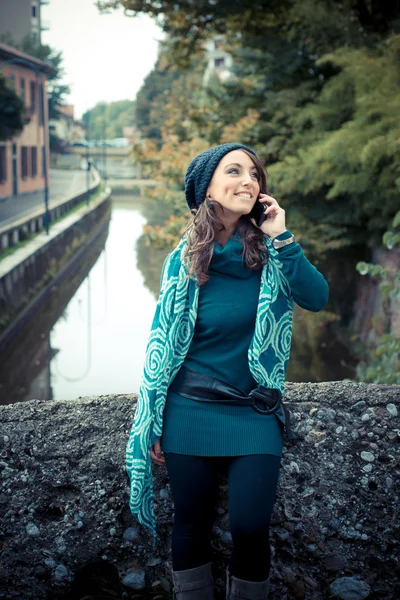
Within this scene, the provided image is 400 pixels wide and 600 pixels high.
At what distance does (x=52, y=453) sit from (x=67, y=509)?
190 millimetres

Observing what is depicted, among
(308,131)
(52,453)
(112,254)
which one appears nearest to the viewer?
(52,453)

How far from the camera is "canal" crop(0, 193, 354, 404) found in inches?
579

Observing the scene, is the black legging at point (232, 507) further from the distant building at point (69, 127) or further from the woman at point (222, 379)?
the distant building at point (69, 127)

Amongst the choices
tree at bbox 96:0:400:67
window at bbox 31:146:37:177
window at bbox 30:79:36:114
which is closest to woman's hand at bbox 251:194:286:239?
tree at bbox 96:0:400:67

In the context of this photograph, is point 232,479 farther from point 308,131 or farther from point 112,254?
point 112,254

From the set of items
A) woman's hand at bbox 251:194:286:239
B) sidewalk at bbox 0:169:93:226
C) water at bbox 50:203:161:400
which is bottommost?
water at bbox 50:203:161:400

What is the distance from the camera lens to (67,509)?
2482 millimetres

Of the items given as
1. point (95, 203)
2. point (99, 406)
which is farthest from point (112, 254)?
point (99, 406)

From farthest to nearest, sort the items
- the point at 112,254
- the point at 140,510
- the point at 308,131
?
the point at 112,254, the point at 308,131, the point at 140,510

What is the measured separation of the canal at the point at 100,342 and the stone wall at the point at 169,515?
24.9 ft

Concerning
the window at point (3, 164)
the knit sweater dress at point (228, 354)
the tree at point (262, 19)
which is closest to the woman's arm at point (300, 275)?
the knit sweater dress at point (228, 354)

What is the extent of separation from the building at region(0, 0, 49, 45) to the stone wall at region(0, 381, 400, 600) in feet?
118

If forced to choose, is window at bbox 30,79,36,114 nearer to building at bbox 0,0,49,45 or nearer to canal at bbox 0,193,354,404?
building at bbox 0,0,49,45

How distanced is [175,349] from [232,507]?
500 mm
